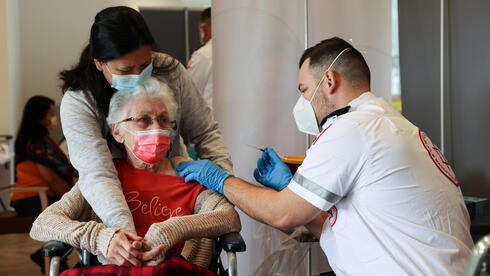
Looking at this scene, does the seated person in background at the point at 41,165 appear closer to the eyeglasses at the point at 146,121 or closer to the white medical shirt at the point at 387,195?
the eyeglasses at the point at 146,121

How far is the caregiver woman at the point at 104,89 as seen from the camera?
1773 millimetres

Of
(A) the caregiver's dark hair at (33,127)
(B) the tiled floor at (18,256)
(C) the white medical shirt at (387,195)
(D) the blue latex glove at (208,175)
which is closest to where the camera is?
(C) the white medical shirt at (387,195)

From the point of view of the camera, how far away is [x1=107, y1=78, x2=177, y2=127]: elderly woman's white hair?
77.0 inches

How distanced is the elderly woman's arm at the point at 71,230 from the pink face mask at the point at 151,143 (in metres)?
0.30

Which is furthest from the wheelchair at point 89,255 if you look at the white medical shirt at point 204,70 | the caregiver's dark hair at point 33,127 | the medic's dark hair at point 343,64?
the caregiver's dark hair at point 33,127

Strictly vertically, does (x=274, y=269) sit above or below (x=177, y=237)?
below

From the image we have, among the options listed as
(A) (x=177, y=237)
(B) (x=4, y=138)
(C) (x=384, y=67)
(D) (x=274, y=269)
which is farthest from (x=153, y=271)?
(B) (x=4, y=138)

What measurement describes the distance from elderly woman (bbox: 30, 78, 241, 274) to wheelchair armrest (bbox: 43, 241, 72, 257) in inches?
2.8

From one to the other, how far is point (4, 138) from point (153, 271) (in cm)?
546

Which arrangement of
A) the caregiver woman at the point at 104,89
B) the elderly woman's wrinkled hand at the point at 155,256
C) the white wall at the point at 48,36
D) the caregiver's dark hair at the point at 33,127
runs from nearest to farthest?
the elderly woman's wrinkled hand at the point at 155,256 < the caregiver woman at the point at 104,89 < the caregiver's dark hair at the point at 33,127 < the white wall at the point at 48,36

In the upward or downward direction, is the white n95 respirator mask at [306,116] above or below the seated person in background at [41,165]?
above

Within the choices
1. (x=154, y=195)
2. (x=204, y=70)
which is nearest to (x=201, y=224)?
(x=154, y=195)

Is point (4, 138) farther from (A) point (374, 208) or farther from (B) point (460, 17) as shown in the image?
(A) point (374, 208)

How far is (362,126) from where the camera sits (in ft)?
5.31
